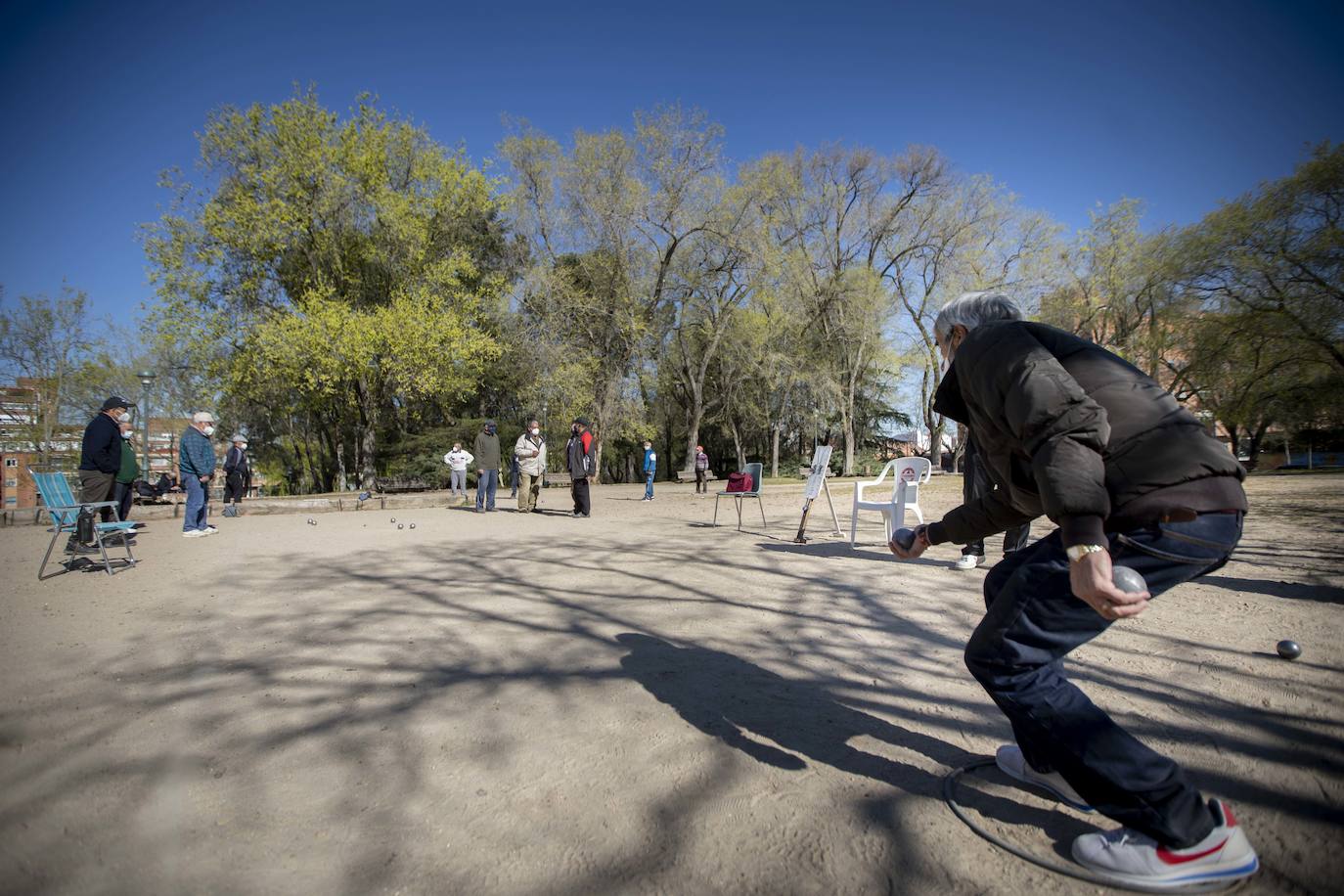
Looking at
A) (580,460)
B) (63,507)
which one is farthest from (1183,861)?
(580,460)

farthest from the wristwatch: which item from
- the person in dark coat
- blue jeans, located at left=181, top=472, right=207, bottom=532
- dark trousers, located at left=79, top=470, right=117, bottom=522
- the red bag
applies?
the person in dark coat

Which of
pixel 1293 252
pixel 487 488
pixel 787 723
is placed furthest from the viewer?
pixel 1293 252

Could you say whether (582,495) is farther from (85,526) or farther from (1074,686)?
(1074,686)

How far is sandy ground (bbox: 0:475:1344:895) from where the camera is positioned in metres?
1.95

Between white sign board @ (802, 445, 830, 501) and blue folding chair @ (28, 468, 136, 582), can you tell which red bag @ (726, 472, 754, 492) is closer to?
white sign board @ (802, 445, 830, 501)

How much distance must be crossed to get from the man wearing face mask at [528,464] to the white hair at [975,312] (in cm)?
1189

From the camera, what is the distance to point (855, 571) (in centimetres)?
657

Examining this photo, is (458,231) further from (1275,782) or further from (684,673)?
(1275,782)

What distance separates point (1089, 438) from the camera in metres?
1.75

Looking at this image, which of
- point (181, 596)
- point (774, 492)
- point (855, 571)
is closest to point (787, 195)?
point (774, 492)

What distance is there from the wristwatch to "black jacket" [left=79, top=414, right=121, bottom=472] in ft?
34.3

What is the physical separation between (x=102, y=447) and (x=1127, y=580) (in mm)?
10735

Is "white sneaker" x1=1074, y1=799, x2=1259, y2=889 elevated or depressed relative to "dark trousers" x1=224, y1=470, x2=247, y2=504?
depressed

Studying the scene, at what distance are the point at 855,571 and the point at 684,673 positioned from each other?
348 cm
